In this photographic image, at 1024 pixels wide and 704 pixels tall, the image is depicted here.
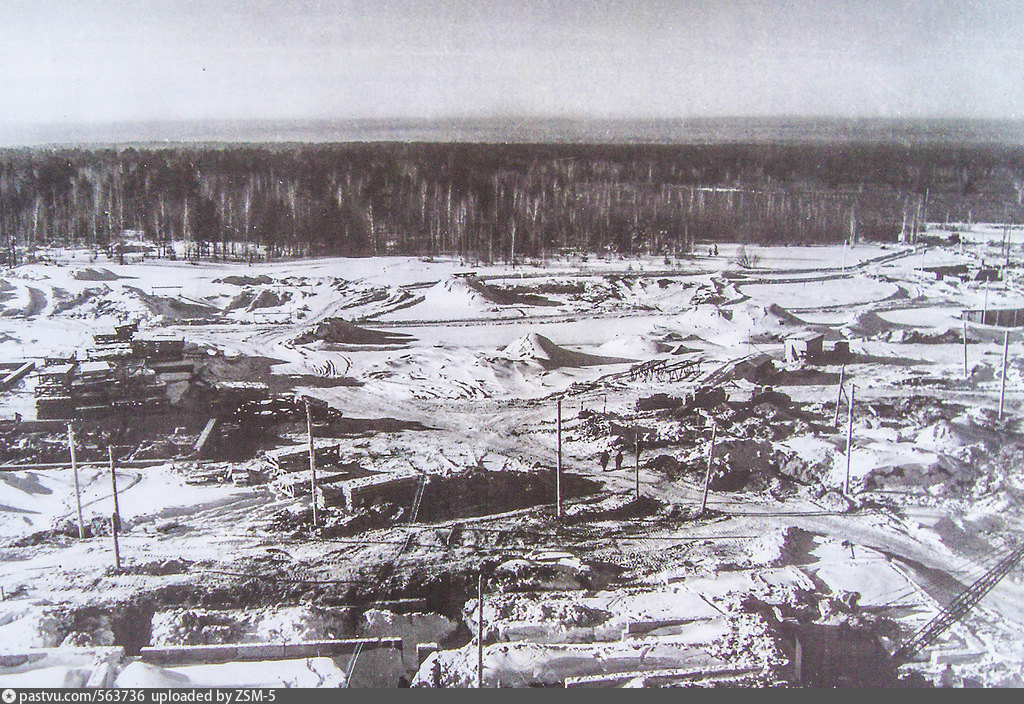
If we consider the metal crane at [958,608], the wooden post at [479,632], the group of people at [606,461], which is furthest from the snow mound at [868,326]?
the wooden post at [479,632]

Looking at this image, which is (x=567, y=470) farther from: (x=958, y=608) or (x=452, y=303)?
(x=958, y=608)

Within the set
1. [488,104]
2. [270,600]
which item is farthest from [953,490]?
[270,600]

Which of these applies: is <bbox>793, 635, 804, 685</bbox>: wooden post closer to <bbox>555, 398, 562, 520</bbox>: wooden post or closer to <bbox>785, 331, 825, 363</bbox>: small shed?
<bbox>555, 398, 562, 520</bbox>: wooden post

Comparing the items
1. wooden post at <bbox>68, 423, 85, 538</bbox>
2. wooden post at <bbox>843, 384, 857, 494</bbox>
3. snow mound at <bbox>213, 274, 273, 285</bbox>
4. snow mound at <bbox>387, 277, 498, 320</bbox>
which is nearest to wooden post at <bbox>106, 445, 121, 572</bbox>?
wooden post at <bbox>68, 423, 85, 538</bbox>

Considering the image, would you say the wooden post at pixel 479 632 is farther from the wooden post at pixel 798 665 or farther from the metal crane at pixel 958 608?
the metal crane at pixel 958 608

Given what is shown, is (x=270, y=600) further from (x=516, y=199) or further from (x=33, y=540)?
(x=516, y=199)
